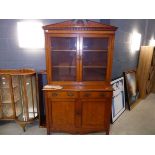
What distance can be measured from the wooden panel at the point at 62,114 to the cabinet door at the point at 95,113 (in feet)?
0.64

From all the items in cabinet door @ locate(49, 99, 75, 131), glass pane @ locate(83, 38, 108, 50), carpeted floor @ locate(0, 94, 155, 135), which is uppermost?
glass pane @ locate(83, 38, 108, 50)

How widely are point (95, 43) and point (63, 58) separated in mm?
588

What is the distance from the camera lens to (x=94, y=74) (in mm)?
2438

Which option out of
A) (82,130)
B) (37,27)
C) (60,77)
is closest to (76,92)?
(60,77)

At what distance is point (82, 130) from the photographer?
2.35 m

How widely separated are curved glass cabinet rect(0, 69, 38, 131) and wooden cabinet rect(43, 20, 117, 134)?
41 centimetres

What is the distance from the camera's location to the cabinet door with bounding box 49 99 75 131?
87.8 inches

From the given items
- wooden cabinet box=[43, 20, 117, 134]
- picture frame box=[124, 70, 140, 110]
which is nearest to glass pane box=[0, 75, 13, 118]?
wooden cabinet box=[43, 20, 117, 134]

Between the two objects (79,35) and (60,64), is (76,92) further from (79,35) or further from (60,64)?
(79,35)

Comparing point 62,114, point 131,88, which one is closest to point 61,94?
point 62,114

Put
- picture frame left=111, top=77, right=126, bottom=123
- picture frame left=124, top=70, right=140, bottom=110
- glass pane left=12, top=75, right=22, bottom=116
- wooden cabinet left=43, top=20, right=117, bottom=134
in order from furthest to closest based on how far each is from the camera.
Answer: picture frame left=124, top=70, right=140, bottom=110 < picture frame left=111, top=77, right=126, bottom=123 < glass pane left=12, top=75, right=22, bottom=116 < wooden cabinet left=43, top=20, right=117, bottom=134

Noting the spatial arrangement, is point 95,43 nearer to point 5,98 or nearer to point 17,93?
point 17,93

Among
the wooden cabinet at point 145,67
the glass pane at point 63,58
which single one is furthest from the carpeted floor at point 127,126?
the glass pane at point 63,58

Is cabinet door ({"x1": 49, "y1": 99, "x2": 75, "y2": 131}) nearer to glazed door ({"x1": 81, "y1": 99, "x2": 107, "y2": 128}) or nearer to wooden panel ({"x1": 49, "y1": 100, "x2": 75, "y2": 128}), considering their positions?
wooden panel ({"x1": 49, "y1": 100, "x2": 75, "y2": 128})
